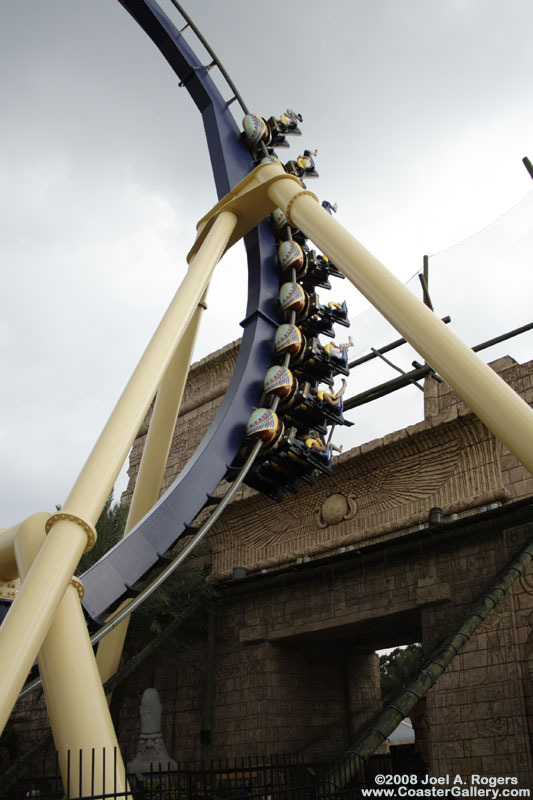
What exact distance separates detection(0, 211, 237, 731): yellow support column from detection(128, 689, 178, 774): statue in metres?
7.27

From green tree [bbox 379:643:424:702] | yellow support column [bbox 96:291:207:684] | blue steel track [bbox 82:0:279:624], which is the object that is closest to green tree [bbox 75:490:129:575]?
yellow support column [bbox 96:291:207:684]

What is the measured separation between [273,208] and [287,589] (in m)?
6.72

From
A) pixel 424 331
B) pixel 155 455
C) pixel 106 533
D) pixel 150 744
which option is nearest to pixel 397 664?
pixel 106 533

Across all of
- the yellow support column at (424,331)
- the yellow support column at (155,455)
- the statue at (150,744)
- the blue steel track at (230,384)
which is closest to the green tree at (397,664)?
A: the statue at (150,744)

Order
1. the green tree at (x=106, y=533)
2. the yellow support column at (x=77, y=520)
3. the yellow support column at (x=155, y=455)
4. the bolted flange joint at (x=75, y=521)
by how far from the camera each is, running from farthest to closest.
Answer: the green tree at (x=106, y=533) → the yellow support column at (x=155, y=455) → the bolted flange joint at (x=75, y=521) → the yellow support column at (x=77, y=520)

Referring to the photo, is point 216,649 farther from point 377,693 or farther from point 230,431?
point 230,431

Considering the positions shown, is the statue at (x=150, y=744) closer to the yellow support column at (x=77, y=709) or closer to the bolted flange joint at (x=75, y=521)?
the yellow support column at (x=77, y=709)

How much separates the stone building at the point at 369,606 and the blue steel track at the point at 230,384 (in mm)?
3247

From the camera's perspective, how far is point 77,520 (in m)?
5.74

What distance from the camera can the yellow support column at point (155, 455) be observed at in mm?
→ 9570

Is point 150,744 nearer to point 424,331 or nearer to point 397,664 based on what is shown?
point 424,331

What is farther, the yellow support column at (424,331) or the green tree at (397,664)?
the green tree at (397,664)

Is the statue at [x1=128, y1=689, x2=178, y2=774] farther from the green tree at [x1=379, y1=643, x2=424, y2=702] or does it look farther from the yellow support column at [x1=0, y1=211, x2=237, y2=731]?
the green tree at [x1=379, y1=643, x2=424, y2=702]

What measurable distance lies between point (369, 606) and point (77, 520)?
7115 millimetres
